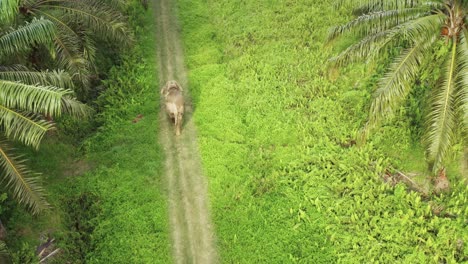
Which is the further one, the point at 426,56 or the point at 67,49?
the point at 67,49

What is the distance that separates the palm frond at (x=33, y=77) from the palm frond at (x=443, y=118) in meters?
10.2

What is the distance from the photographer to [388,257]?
12.4 metres

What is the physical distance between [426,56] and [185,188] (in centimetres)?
835

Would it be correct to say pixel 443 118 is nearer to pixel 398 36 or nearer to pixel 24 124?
pixel 398 36

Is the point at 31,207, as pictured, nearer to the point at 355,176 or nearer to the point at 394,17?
the point at 355,176

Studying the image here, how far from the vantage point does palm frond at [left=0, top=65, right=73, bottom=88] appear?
1216 centimetres

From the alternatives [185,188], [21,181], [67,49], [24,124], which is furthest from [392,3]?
[21,181]

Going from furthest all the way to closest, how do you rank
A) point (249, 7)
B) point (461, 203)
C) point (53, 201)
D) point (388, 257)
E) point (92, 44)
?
point (249, 7)
point (92, 44)
point (53, 201)
point (461, 203)
point (388, 257)

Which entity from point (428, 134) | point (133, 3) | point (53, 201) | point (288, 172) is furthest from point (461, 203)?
point (133, 3)

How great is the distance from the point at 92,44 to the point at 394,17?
407 inches

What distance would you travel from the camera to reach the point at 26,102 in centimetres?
1160

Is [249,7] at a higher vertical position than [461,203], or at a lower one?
higher

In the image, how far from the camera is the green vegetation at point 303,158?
12.9m

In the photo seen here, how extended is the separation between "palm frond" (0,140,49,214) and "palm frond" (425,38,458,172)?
1066cm
